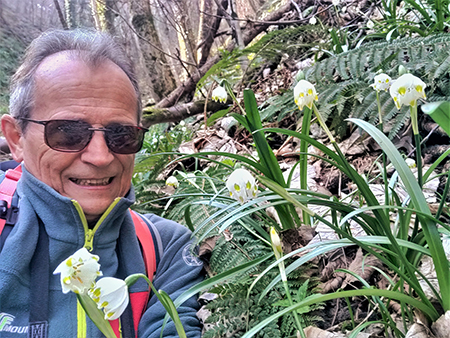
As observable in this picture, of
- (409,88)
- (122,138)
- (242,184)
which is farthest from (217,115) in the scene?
(409,88)

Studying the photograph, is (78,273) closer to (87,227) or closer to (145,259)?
(87,227)

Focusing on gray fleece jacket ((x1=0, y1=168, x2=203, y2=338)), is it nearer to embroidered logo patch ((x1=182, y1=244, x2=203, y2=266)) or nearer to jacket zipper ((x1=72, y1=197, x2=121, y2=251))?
embroidered logo patch ((x1=182, y1=244, x2=203, y2=266))

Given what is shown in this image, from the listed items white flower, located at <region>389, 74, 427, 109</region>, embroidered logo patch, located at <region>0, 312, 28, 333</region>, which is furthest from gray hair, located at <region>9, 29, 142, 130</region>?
white flower, located at <region>389, 74, 427, 109</region>

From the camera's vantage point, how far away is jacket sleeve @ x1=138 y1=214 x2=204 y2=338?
138cm

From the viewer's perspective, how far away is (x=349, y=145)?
2312mm

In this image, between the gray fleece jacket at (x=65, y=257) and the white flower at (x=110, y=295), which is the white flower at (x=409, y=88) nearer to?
the white flower at (x=110, y=295)

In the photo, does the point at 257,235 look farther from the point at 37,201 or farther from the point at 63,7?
the point at 63,7

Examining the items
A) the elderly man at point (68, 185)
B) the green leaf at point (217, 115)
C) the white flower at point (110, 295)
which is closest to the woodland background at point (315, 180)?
the green leaf at point (217, 115)

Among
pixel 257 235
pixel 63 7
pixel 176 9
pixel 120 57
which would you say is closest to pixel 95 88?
pixel 120 57

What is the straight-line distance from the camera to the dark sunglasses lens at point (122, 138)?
1.48m

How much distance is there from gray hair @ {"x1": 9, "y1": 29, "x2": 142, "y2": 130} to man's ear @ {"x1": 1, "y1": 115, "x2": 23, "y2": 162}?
0.03 meters

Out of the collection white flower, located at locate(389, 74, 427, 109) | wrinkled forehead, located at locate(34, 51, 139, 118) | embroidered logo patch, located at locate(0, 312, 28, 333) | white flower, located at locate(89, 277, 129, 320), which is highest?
wrinkled forehead, located at locate(34, 51, 139, 118)

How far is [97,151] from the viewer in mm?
1425

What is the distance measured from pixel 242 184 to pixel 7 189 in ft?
3.35
